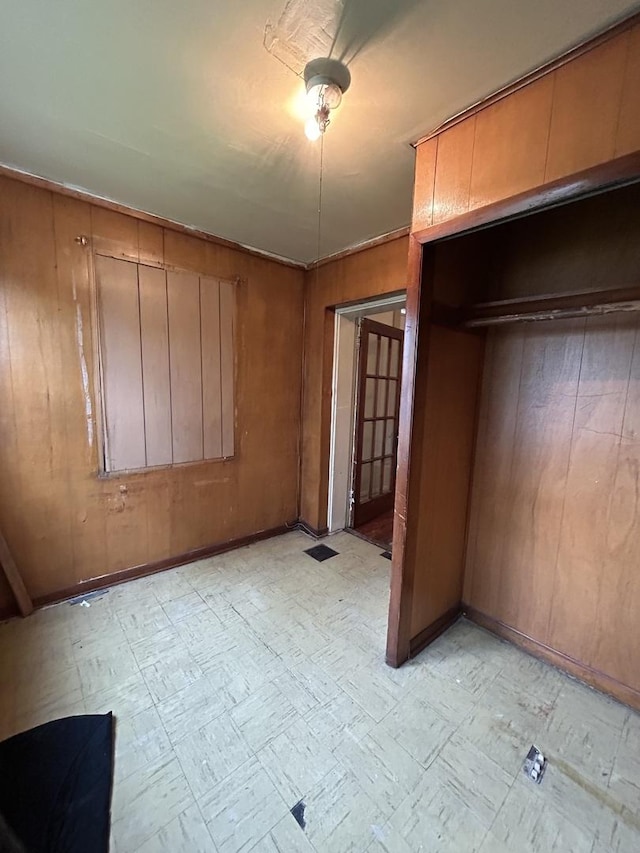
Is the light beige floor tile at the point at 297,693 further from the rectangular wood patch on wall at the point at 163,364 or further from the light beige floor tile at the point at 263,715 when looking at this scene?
the rectangular wood patch on wall at the point at 163,364

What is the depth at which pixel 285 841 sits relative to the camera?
1.04 metres

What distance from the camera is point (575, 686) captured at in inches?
63.6

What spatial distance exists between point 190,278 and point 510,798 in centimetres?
311

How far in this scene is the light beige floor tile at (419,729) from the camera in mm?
1307

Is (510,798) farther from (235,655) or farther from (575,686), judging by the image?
(235,655)

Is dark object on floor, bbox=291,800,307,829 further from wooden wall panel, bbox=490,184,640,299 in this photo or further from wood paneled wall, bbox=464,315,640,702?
wooden wall panel, bbox=490,184,640,299

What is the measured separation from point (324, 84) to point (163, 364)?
1.80 meters

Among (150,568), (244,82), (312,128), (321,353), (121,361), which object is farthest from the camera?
(321,353)

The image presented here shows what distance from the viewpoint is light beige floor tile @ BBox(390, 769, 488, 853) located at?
1.04 metres

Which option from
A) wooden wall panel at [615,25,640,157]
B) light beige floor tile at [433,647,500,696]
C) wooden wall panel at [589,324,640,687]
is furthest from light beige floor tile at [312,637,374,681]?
wooden wall panel at [615,25,640,157]

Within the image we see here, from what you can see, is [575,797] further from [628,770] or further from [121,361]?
[121,361]

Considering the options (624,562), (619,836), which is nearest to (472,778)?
(619,836)

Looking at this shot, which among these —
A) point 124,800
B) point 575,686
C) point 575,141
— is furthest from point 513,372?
point 124,800

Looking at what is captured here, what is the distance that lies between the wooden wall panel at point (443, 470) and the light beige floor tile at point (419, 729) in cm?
35
